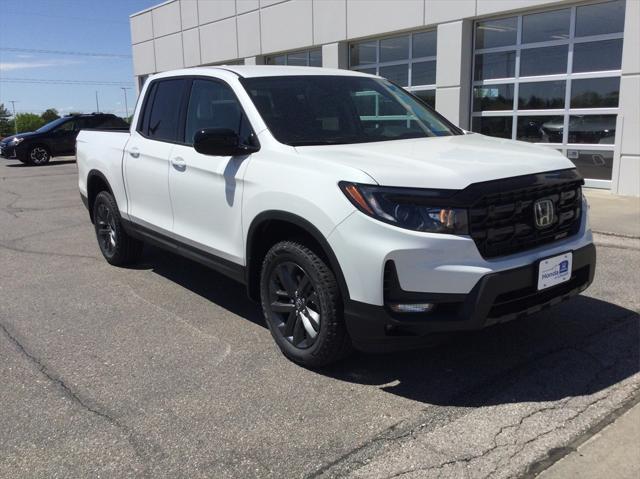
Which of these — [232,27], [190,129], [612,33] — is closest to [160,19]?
[232,27]

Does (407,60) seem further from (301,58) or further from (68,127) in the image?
(68,127)

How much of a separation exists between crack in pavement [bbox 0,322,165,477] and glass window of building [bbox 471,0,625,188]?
9.75 meters

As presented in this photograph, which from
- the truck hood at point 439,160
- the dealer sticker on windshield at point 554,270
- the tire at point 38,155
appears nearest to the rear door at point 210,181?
the truck hood at point 439,160

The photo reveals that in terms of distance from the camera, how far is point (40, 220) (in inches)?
373

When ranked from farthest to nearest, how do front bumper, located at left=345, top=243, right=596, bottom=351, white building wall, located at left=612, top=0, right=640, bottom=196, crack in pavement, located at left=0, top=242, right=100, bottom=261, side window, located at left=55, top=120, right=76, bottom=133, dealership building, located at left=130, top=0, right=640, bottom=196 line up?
1. side window, located at left=55, top=120, right=76, bottom=133
2. dealership building, located at left=130, top=0, right=640, bottom=196
3. white building wall, located at left=612, top=0, right=640, bottom=196
4. crack in pavement, located at left=0, top=242, right=100, bottom=261
5. front bumper, located at left=345, top=243, right=596, bottom=351

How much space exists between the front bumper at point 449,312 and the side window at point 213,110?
163cm

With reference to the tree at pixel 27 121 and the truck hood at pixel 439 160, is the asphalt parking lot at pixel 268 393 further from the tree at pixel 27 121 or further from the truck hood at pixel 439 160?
the tree at pixel 27 121

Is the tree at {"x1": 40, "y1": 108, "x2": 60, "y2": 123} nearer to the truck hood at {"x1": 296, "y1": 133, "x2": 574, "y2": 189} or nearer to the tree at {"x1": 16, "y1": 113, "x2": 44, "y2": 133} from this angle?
the tree at {"x1": 16, "y1": 113, "x2": 44, "y2": 133}

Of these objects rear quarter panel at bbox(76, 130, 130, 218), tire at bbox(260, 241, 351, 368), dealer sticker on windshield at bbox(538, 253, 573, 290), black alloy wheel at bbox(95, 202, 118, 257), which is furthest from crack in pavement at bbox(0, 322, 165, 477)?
dealer sticker on windshield at bbox(538, 253, 573, 290)

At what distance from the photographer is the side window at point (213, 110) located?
429 centimetres

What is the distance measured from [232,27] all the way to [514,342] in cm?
1718

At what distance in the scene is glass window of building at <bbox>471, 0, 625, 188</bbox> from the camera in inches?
411

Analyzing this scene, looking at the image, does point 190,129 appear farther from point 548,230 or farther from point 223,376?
point 548,230

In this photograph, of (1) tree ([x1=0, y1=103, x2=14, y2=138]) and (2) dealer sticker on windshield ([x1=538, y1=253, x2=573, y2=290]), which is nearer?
(2) dealer sticker on windshield ([x1=538, y1=253, x2=573, y2=290])
